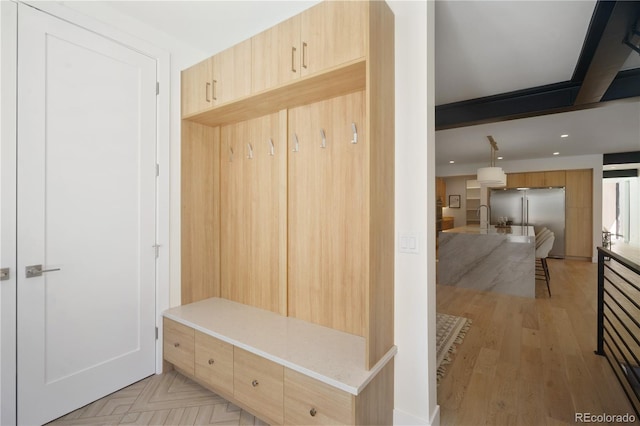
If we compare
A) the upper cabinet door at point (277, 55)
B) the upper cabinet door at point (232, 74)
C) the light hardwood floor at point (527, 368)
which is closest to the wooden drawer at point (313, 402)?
the light hardwood floor at point (527, 368)

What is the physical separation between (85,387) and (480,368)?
300cm

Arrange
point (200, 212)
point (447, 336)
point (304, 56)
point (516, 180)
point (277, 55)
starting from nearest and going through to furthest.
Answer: point (304, 56) < point (277, 55) < point (200, 212) < point (447, 336) < point (516, 180)

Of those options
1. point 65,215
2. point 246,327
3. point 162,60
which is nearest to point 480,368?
point 246,327

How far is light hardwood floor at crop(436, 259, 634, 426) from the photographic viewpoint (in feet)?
6.38

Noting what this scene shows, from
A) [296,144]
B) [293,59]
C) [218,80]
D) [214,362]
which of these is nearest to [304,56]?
[293,59]

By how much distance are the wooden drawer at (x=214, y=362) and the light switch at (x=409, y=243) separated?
1.26 meters

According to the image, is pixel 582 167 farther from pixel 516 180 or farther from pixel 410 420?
pixel 410 420

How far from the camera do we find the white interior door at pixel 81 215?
5.76 feet

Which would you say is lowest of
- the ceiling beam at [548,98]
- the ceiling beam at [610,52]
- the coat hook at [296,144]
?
the coat hook at [296,144]

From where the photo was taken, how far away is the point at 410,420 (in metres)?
1.67

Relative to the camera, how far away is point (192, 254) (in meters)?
2.54

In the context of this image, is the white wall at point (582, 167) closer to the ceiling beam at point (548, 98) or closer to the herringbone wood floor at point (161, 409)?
the ceiling beam at point (548, 98)

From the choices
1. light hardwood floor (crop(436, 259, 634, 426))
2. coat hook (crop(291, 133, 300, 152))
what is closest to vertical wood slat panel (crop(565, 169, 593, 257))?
light hardwood floor (crop(436, 259, 634, 426))

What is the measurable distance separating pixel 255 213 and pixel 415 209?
1330 millimetres
